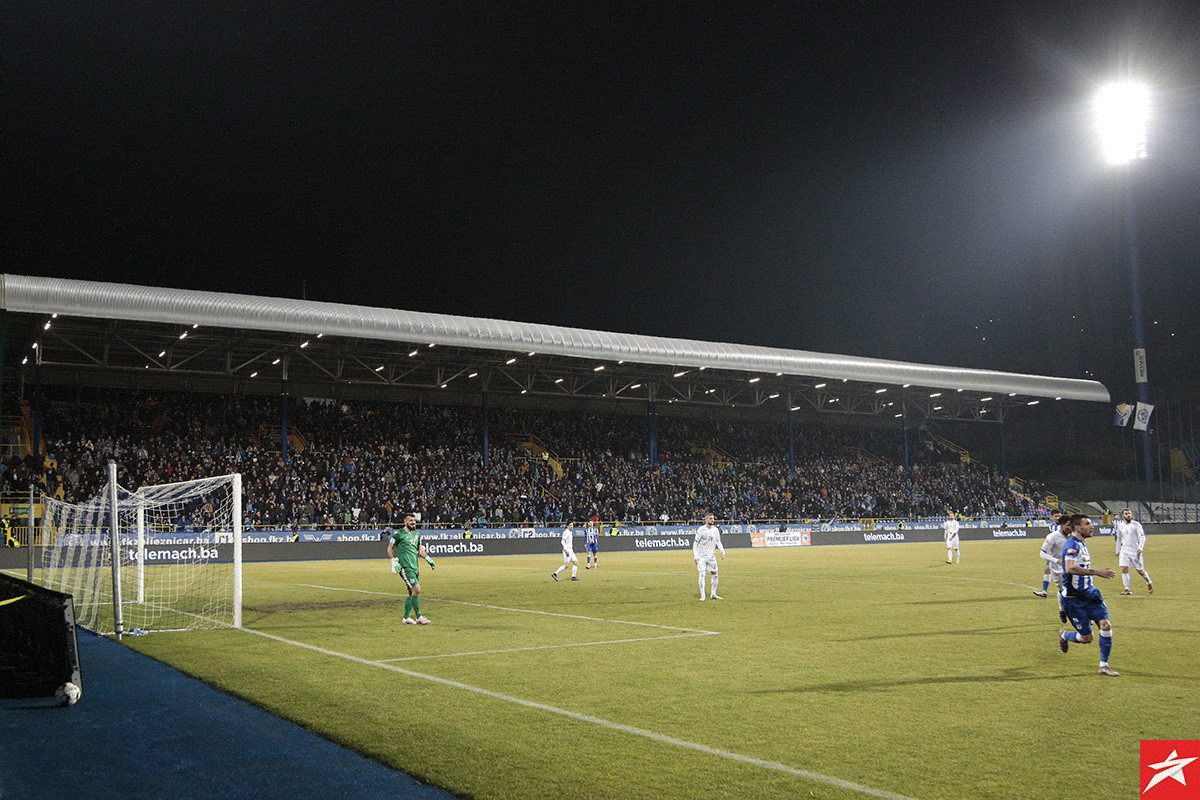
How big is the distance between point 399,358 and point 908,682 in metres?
42.7

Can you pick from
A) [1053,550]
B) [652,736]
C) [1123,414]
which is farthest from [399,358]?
[1123,414]

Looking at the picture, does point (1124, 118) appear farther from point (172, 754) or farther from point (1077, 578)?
point (172, 754)

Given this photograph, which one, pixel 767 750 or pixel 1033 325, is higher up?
pixel 1033 325

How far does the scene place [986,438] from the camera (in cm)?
8269

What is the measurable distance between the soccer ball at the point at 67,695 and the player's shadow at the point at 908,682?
23.5ft

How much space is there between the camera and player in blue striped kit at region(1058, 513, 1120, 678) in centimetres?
1053

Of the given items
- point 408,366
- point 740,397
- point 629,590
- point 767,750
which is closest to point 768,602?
point 629,590

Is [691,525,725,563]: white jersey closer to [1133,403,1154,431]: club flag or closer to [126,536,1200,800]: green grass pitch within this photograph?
[126,536,1200,800]: green grass pitch

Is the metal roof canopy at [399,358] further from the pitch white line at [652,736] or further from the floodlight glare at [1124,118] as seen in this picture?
the pitch white line at [652,736]

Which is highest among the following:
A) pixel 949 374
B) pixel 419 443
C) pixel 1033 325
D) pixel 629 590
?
pixel 1033 325

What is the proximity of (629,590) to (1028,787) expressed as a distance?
17.2 meters

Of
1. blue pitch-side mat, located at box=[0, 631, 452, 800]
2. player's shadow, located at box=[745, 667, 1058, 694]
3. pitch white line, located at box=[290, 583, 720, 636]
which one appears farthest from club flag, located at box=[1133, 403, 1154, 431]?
blue pitch-side mat, located at box=[0, 631, 452, 800]

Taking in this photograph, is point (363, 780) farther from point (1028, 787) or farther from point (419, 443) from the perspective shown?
point (419, 443)

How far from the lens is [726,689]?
A: 9891mm
